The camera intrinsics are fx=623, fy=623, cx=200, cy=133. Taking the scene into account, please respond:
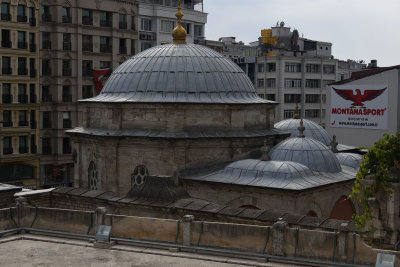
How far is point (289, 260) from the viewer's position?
1727cm

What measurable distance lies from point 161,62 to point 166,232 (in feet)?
56.2

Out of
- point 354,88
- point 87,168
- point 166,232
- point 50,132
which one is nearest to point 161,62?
point 87,168

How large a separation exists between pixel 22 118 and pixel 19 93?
2.33 metres

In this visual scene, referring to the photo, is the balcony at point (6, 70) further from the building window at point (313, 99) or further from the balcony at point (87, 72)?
the building window at point (313, 99)

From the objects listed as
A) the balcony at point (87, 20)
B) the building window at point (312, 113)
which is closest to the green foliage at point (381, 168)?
the balcony at point (87, 20)

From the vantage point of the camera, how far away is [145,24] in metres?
74.3

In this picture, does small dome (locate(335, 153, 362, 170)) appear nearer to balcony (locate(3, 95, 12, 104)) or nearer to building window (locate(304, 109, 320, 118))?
balcony (locate(3, 95, 12, 104))

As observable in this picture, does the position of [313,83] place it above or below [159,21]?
below

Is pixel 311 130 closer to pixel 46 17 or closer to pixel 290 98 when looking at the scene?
pixel 46 17

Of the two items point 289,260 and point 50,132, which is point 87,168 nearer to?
point 289,260

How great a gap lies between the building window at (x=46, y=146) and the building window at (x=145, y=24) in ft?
64.0

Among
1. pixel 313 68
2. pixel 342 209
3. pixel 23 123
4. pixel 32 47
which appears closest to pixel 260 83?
pixel 313 68

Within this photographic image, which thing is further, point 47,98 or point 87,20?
point 87,20

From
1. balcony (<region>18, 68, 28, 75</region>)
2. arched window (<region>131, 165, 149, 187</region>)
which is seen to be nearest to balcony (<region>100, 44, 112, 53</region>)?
balcony (<region>18, 68, 28, 75</region>)
